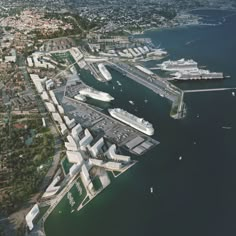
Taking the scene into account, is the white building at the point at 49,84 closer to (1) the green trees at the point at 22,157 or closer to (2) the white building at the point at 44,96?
(2) the white building at the point at 44,96

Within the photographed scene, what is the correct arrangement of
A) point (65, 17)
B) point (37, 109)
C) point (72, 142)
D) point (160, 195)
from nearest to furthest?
point (160, 195) < point (72, 142) < point (37, 109) < point (65, 17)

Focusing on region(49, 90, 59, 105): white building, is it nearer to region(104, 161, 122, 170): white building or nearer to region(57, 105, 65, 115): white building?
region(57, 105, 65, 115): white building

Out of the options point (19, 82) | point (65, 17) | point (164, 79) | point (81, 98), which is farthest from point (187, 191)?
point (65, 17)

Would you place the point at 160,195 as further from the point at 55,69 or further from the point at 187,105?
the point at 55,69

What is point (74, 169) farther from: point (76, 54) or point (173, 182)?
point (76, 54)

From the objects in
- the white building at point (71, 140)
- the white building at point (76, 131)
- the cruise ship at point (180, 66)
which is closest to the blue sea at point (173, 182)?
the cruise ship at point (180, 66)

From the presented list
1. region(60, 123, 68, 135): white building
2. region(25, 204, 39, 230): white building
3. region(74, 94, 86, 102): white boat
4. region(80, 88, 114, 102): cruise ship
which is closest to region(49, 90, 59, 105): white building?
region(74, 94, 86, 102): white boat
